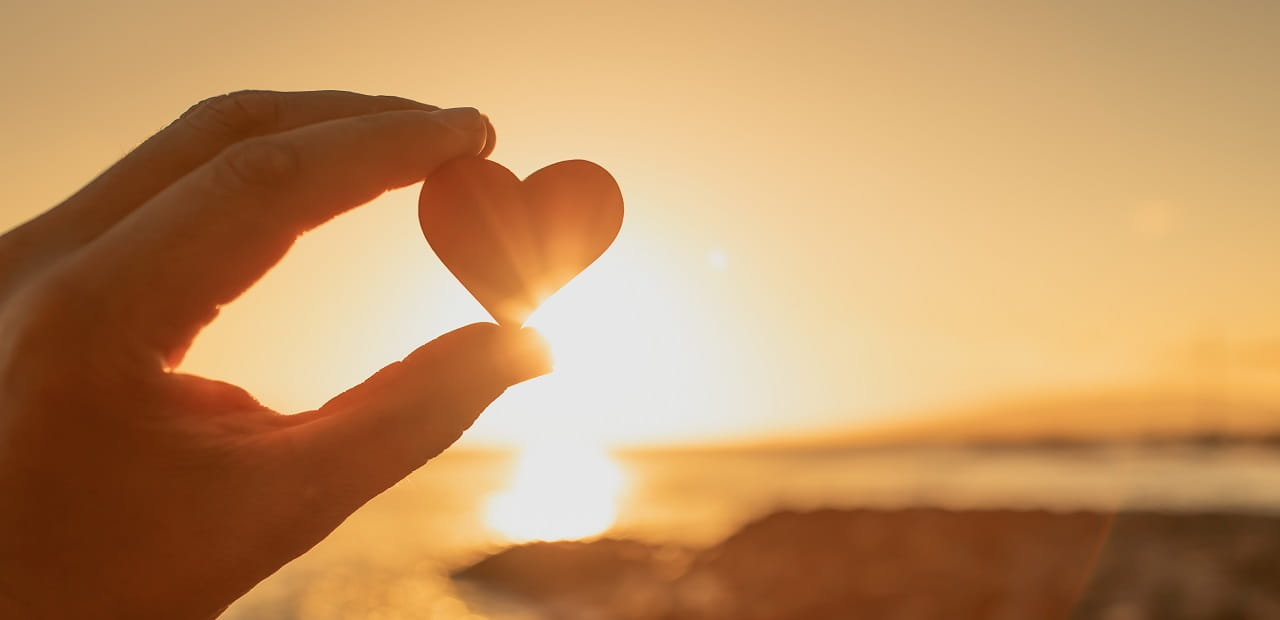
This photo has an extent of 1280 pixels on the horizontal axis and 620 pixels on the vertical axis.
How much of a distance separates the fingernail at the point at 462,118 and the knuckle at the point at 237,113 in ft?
1.60

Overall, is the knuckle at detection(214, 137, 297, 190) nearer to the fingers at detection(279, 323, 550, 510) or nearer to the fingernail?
the fingernail

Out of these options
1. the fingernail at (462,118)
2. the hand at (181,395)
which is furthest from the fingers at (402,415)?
the fingernail at (462,118)

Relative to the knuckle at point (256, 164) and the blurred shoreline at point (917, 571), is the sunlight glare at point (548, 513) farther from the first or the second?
the knuckle at point (256, 164)

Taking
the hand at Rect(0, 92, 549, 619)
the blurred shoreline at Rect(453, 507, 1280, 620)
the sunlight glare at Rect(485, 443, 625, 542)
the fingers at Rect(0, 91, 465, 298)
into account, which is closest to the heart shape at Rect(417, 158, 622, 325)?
the fingers at Rect(0, 91, 465, 298)

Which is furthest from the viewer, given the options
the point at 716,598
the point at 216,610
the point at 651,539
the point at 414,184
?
the point at 651,539

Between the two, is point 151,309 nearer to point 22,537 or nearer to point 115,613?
point 22,537

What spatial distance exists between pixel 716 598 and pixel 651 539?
35.0 ft

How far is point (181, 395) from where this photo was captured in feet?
5.17

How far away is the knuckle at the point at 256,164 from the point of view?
4.91 ft

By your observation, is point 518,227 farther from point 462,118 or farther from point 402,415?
point 402,415

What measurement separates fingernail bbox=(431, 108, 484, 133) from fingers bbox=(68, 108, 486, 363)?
0.5 inches

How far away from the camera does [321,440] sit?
163 centimetres

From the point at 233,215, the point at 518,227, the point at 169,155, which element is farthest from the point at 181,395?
the point at 518,227

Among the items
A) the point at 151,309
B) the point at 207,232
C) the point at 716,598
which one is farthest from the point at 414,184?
the point at 716,598
